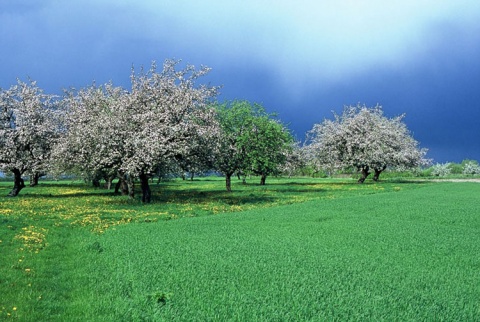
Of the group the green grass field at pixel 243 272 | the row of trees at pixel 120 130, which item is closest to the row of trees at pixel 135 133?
the row of trees at pixel 120 130

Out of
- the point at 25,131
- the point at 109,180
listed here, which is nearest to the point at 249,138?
the point at 109,180

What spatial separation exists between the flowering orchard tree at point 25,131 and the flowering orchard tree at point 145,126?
20.3 feet

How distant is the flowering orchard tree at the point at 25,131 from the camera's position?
41094 millimetres

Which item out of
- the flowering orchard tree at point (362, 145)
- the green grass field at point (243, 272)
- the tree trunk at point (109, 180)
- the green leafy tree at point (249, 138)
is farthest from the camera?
the flowering orchard tree at point (362, 145)

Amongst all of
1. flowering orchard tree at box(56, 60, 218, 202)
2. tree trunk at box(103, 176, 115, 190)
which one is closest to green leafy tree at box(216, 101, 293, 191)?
tree trunk at box(103, 176, 115, 190)

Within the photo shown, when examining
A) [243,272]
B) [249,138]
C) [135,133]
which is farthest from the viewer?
[249,138]

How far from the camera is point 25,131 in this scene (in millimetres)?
40938

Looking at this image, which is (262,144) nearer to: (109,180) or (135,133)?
(109,180)

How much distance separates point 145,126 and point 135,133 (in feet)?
3.16

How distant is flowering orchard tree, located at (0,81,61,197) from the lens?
135 ft

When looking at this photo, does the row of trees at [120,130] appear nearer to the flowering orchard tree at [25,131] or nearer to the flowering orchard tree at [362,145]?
the flowering orchard tree at [25,131]

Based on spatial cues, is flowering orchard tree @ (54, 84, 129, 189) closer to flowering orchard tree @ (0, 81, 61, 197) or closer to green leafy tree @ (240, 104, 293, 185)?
flowering orchard tree @ (0, 81, 61, 197)

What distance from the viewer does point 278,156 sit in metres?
64.4

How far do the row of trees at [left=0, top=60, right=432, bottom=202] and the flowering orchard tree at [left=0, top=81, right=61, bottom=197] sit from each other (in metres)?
0.09
